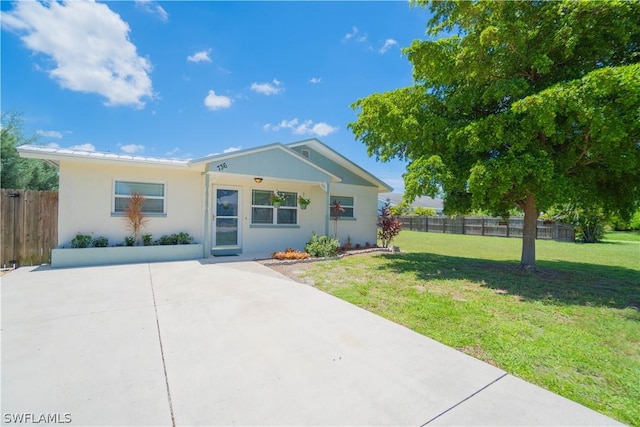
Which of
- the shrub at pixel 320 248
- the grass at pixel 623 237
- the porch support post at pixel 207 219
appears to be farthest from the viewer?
the grass at pixel 623 237

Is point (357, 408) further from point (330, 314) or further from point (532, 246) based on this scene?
point (532, 246)

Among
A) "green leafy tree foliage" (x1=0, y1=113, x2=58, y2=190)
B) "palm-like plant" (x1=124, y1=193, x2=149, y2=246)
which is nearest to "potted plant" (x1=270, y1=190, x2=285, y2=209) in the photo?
"palm-like plant" (x1=124, y1=193, x2=149, y2=246)

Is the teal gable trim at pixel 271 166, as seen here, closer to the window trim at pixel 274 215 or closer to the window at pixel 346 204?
the window trim at pixel 274 215

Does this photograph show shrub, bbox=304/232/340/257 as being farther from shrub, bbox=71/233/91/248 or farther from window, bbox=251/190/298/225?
shrub, bbox=71/233/91/248

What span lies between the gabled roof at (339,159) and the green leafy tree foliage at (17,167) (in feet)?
34.9

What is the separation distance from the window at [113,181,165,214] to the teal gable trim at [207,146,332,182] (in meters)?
2.01

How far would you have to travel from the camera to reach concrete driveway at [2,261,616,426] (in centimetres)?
221

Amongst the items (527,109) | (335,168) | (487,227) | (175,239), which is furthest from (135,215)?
(487,227)

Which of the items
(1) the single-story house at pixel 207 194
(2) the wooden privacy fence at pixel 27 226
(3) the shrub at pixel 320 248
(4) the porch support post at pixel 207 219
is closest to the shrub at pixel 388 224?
(1) the single-story house at pixel 207 194

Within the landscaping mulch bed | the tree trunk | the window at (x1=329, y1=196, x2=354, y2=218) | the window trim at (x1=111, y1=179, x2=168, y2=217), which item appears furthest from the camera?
the window at (x1=329, y1=196, x2=354, y2=218)

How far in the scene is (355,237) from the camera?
523 inches

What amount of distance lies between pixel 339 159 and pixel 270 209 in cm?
407

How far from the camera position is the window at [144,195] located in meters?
8.55

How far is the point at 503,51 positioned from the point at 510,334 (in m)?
6.73
